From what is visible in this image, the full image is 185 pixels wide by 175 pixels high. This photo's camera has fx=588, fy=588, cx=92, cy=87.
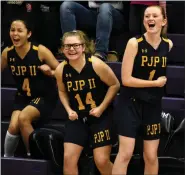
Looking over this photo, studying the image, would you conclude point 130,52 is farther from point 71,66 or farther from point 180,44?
point 180,44

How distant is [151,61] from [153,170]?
2.67 feet

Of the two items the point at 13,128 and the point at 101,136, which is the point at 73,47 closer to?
the point at 101,136

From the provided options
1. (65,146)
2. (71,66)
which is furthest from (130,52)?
(65,146)

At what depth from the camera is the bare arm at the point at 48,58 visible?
5039 millimetres

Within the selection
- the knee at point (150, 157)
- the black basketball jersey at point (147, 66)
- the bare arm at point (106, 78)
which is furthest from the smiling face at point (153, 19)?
the knee at point (150, 157)

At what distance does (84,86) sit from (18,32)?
845 millimetres

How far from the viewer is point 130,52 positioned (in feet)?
14.2

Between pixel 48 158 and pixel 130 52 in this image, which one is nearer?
pixel 130 52

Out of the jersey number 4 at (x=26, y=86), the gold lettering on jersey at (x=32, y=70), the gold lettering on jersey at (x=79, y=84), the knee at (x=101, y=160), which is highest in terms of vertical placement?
the gold lettering on jersey at (x=32, y=70)

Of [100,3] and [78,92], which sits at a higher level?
[100,3]

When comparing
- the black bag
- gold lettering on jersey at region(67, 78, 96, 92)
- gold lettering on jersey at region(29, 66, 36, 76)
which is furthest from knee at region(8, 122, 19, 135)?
gold lettering on jersey at region(67, 78, 96, 92)

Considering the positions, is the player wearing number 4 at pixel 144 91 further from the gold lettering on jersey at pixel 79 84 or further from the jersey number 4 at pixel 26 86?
the jersey number 4 at pixel 26 86

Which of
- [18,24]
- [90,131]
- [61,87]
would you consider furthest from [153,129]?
[18,24]

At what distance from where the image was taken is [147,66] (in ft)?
14.4
